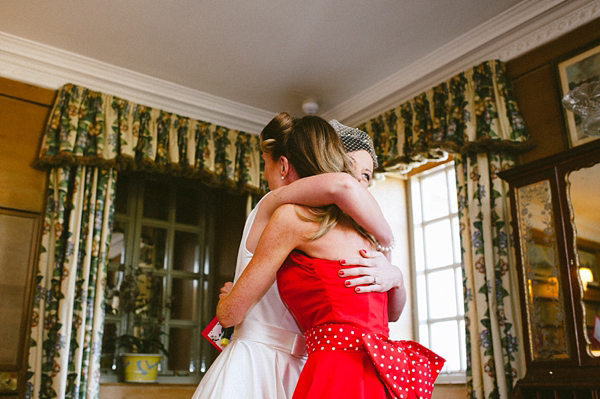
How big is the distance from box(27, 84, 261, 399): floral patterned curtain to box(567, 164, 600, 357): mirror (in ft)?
8.44

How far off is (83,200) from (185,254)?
107cm

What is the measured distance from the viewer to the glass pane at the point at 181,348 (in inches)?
172

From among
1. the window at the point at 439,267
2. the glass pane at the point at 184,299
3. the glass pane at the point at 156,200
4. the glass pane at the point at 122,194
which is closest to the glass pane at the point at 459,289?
the window at the point at 439,267

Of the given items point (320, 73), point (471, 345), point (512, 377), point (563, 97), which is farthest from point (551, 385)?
point (320, 73)

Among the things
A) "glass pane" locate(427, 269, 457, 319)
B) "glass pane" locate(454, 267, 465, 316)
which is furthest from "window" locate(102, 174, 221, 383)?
"glass pane" locate(454, 267, 465, 316)

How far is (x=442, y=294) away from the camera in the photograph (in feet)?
13.6

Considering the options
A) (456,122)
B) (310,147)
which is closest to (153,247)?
(456,122)

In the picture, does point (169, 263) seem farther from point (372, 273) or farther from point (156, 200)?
point (372, 273)

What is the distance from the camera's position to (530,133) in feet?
11.0

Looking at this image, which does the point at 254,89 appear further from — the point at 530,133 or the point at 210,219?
the point at 530,133

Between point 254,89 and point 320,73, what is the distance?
1.80 ft

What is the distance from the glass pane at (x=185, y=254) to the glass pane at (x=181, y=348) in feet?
1.58

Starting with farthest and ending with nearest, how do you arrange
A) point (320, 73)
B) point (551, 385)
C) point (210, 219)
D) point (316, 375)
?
point (210, 219) → point (320, 73) → point (551, 385) → point (316, 375)

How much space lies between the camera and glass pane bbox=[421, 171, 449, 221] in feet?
14.1
